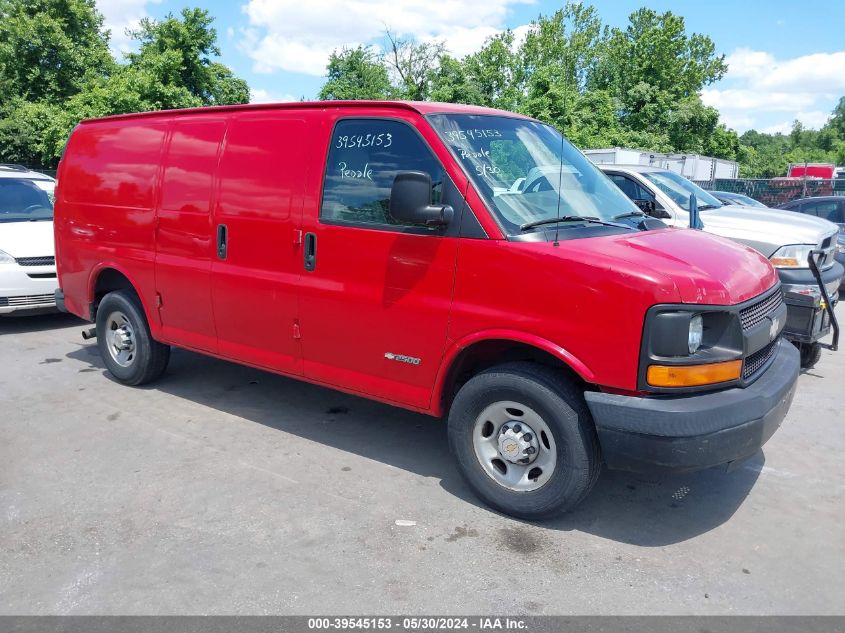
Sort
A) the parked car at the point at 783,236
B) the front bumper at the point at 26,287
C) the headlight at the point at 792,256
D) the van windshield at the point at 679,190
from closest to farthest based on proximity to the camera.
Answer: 1. the parked car at the point at 783,236
2. the headlight at the point at 792,256
3. the front bumper at the point at 26,287
4. the van windshield at the point at 679,190

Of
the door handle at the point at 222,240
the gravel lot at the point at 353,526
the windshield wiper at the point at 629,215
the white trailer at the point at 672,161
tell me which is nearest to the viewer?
the gravel lot at the point at 353,526

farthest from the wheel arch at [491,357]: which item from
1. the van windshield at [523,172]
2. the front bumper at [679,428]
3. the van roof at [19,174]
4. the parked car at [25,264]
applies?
the van roof at [19,174]

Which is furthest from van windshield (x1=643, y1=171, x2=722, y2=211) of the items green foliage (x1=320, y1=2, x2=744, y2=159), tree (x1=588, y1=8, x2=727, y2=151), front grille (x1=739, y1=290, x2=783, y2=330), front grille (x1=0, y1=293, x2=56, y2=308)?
tree (x1=588, y1=8, x2=727, y2=151)

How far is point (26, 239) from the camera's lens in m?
8.30


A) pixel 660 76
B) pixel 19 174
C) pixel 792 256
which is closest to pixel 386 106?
pixel 792 256

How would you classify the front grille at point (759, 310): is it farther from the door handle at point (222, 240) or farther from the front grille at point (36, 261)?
the front grille at point (36, 261)

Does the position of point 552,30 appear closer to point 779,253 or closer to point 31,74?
point 31,74

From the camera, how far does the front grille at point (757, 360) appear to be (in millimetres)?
3672

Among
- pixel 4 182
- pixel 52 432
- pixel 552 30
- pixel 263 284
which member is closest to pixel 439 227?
pixel 263 284

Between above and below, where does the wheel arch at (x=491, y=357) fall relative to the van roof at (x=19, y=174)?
below

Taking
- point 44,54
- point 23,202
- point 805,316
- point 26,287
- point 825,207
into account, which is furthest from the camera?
point 44,54

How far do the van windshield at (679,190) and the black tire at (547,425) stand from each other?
5404 millimetres

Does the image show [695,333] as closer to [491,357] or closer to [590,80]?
[491,357]

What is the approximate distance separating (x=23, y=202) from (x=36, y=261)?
5.27 ft
